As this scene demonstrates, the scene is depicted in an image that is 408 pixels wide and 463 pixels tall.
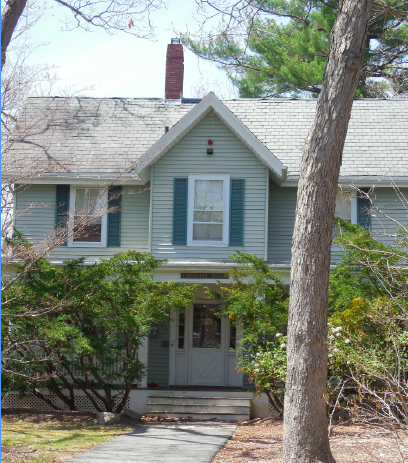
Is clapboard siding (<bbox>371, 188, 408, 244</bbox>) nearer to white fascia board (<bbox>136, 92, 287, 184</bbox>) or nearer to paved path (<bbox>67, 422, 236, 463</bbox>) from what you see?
white fascia board (<bbox>136, 92, 287, 184</bbox>)

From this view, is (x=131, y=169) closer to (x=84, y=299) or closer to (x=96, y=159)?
(x=96, y=159)

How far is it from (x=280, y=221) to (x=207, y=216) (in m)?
2.11

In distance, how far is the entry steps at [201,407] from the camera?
40.5ft

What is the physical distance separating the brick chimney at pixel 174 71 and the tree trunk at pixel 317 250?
10.7 m

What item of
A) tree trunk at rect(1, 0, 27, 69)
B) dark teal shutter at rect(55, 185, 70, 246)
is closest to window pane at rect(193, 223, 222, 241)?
dark teal shutter at rect(55, 185, 70, 246)

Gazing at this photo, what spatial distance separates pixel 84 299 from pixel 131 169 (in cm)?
373

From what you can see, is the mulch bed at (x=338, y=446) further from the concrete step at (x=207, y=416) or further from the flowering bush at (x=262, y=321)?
the concrete step at (x=207, y=416)

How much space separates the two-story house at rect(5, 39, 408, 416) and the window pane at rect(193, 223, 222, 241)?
0.08ft

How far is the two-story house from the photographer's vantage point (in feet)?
43.6

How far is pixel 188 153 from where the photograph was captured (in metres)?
13.7

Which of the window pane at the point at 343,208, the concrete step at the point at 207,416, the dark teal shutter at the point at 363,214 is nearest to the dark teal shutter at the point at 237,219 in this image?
the window pane at the point at 343,208

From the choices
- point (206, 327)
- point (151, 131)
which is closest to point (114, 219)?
point (151, 131)

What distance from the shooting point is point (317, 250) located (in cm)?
665

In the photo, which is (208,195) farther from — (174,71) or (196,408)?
(174,71)
